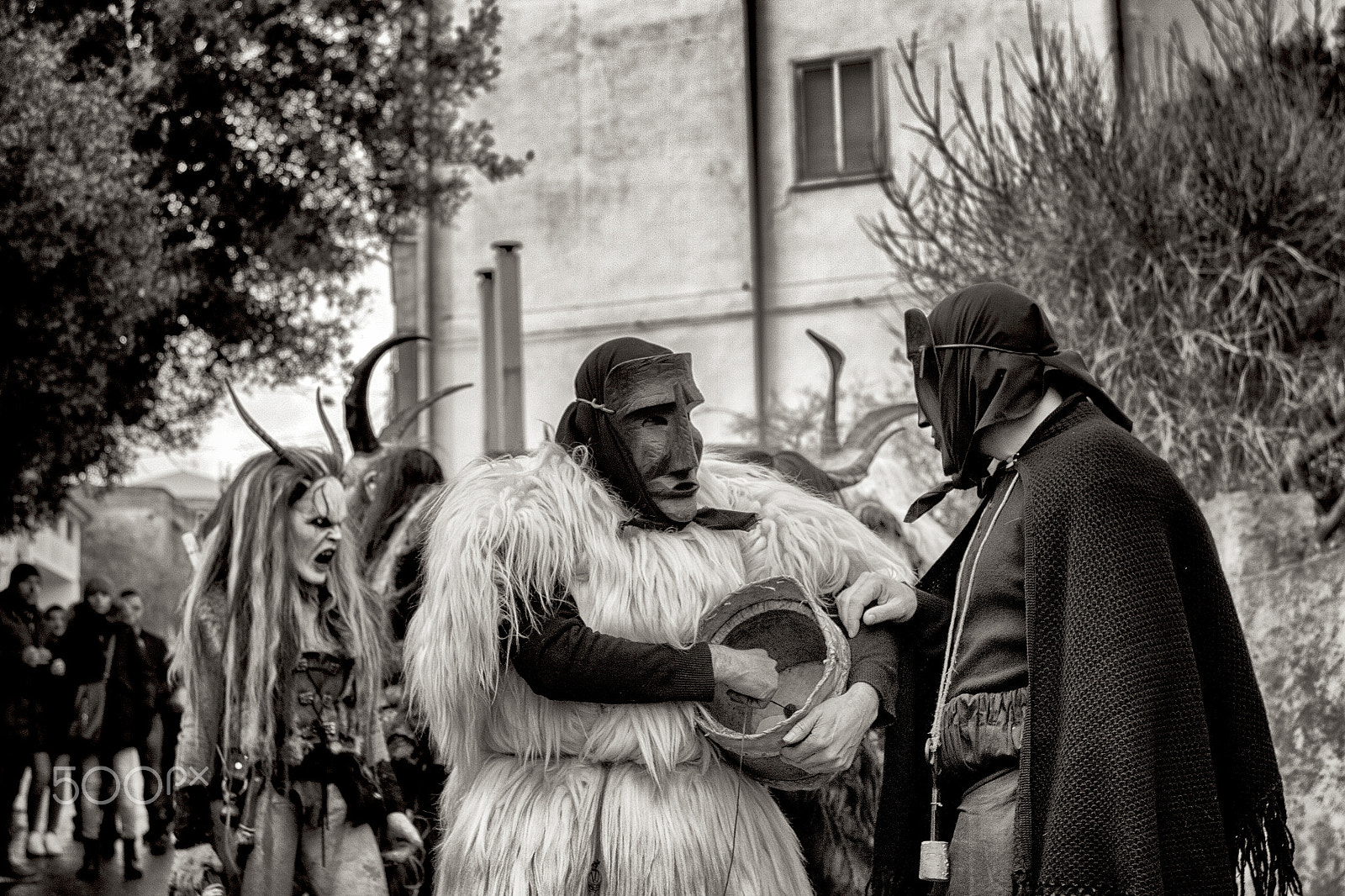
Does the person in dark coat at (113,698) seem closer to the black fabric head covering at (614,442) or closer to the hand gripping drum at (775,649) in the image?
the black fabric head covering at (614,442)

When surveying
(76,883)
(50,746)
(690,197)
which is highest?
(690,197)

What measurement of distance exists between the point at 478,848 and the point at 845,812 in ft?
3.86

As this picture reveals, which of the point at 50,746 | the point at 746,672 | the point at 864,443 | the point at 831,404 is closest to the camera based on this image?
the point at 746,672

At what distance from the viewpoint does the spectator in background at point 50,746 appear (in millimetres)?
11117

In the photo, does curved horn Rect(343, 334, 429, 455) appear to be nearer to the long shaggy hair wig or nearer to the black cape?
the long shaggy hair wig

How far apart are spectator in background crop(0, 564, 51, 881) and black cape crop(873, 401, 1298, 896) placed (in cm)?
891

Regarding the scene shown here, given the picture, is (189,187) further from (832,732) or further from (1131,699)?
(1131,699)

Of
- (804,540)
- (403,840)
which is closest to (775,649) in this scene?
(804,540)

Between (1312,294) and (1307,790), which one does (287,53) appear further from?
(1307,790)

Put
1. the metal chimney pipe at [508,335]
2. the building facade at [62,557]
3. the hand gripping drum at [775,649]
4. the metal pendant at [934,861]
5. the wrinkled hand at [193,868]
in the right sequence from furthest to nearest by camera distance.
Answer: the building facade at [62,557] < the metal chimney pipe at [508,335] < the wrinkled hand at [193,868] < the hand gripping drum at [775,649] < the metal pendant at [934,861]

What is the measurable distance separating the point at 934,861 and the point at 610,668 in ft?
2.68

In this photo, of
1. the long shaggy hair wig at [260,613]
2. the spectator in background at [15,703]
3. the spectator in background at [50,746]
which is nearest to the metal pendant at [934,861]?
the long shaggy hair wig at [260,613]

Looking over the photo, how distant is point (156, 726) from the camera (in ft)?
38.8

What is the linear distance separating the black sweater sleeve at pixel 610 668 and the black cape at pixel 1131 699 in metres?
→ 0.86
